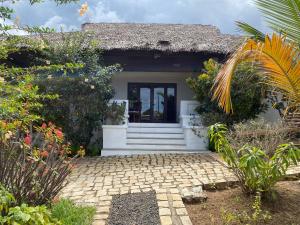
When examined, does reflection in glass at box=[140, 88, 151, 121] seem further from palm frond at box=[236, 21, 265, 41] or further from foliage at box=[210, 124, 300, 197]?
palm frond at box=[236, 21, 265, 41]

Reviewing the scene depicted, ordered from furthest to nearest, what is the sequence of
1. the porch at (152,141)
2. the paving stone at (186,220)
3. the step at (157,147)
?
the step at (157,147)
the porch at (152,141)
the paving stone at (186,220)

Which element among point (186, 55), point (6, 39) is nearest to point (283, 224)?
point (6, 39)

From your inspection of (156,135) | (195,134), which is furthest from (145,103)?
(195,134)

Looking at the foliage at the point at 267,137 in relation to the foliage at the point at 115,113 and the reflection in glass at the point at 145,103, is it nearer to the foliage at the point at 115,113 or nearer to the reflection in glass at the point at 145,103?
the foliage at the point at 115,113

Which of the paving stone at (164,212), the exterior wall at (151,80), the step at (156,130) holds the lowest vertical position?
the paving stone at (164,212)

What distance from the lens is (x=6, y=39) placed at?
161 inches

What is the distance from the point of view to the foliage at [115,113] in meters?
11.8

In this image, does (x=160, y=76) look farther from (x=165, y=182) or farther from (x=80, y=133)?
(x=165, y=182)

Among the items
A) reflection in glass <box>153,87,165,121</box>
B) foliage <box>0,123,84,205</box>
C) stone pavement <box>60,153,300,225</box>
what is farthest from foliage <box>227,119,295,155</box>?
reflection in glass <box>153,87,165,121</box>

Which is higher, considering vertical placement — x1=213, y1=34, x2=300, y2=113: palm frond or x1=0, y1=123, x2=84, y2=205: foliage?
x1=213, y1=34, x2=300, y2=113: palm frond

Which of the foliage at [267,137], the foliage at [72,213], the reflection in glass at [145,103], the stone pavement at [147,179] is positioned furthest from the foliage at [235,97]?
the foliage at [72,213]

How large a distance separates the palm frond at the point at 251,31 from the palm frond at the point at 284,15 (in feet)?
1.53

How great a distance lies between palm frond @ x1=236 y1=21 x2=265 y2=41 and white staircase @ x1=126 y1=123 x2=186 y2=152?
24.5 ft

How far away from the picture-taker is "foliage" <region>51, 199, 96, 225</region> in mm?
4660
